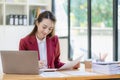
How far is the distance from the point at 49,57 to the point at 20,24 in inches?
95.4

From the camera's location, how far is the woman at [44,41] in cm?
258

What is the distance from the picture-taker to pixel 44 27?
8.54 feet

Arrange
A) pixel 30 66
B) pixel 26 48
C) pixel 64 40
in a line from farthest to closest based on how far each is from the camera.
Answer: pixel 64 40
pixel 26 48
pixel 30 66

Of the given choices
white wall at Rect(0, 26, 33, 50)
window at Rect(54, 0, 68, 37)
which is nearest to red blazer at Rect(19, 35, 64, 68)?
white wall at Rect(0, 26, 33, 50)

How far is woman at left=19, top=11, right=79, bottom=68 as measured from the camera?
2580 mm

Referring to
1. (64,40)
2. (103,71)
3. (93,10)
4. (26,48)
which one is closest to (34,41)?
(26,48)

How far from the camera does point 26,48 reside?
2574mm

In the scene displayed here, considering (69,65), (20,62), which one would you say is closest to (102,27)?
(69,65)

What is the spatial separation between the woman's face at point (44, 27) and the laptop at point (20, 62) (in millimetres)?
552

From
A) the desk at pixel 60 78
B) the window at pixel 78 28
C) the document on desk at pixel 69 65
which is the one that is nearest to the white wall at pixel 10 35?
the window at pixel 78 28

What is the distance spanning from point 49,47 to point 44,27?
0.22 metres

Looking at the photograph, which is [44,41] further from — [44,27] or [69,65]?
[69,65]

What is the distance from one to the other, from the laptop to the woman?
15.9 inches

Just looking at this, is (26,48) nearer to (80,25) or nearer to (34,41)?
(34,41)
